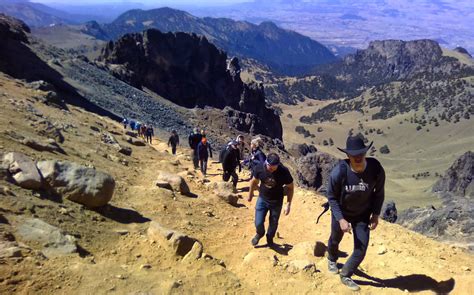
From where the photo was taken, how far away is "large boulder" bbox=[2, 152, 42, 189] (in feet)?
25.4

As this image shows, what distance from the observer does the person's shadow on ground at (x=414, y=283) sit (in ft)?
24.8

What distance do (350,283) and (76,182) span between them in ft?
15.4

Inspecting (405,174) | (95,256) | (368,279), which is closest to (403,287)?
(368,279)

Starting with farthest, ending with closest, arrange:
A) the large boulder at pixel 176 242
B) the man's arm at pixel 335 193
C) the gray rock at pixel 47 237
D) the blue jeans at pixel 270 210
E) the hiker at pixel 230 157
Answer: the hiker at pixel 230 157, the blue jeans at pixel 270 210, the large boulder at pixel 176 242, the man's arm at pixel 335 193, the gray rock at pixel 47 237

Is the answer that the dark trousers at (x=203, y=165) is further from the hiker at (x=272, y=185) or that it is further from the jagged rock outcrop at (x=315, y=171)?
the jagged rock outcrop at (x=315, y=171)

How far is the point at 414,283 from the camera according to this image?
775 centimetres

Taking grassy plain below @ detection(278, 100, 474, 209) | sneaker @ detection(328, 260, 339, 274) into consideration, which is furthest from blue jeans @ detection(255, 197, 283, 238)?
grassy plain below @ detection(278, 100, 474, 209)

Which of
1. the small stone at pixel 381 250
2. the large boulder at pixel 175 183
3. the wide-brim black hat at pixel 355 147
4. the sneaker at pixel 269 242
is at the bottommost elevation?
the large boulder at pixel 175 183

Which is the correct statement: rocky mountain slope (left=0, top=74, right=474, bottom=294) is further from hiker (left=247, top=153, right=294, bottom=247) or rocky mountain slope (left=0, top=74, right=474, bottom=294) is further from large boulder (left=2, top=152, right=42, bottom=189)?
hiker (left=247, top=153, right=294, bottom=247)

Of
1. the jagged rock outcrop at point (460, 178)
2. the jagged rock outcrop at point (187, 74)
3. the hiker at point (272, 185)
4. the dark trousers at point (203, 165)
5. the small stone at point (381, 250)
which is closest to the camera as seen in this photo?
the hiker at point (272, 185)

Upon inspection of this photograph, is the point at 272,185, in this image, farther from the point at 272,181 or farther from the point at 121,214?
the point at 121,214

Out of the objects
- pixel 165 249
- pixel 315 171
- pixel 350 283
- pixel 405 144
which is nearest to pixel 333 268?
pixel 350 283

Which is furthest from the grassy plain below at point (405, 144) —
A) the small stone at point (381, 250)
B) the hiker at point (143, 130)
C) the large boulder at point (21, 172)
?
the large boulder at point (21, 172)

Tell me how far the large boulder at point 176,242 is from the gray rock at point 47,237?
1367mm
